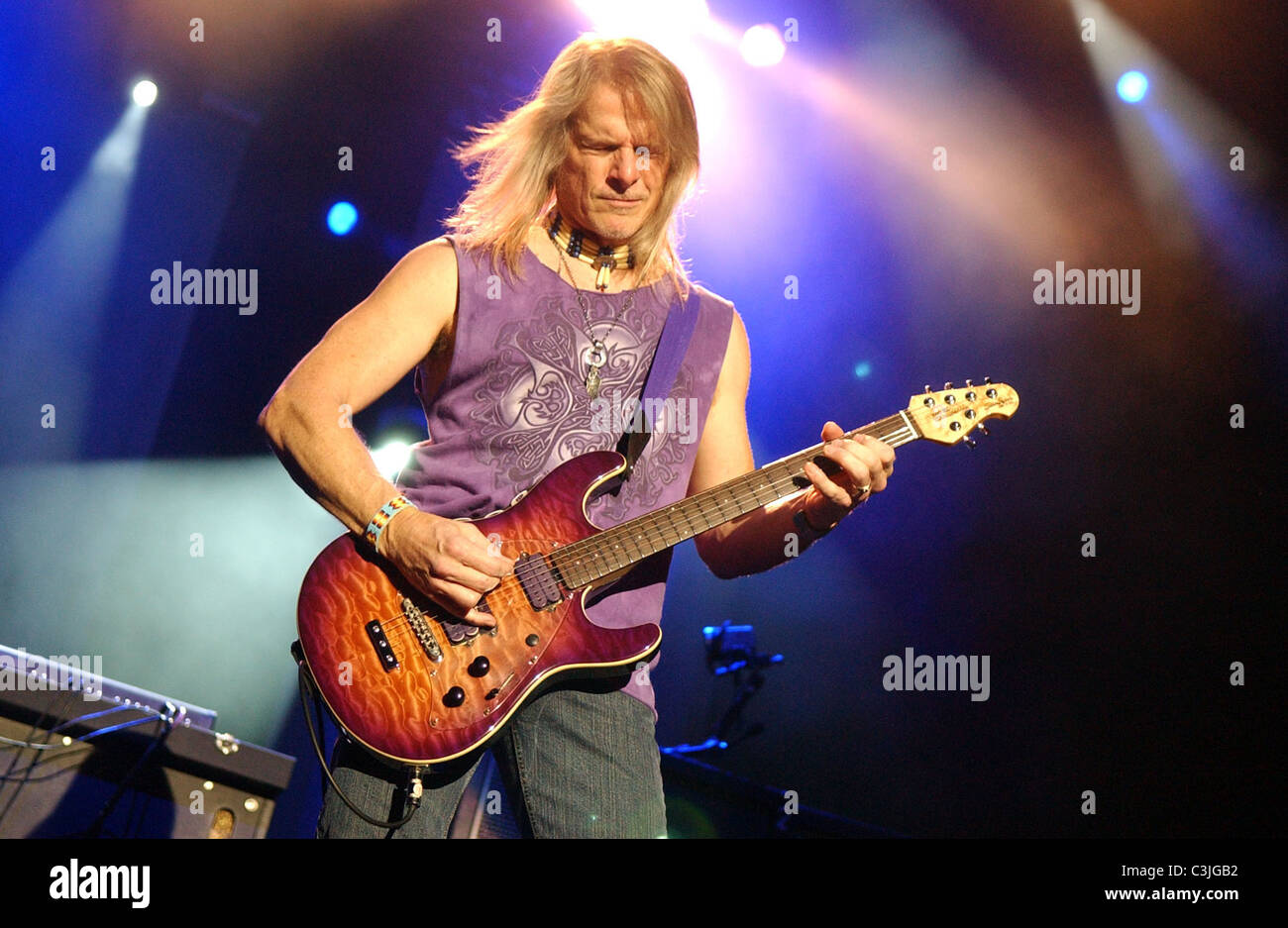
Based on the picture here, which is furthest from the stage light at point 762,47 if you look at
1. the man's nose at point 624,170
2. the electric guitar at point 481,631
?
the electric guitar at point 481,631

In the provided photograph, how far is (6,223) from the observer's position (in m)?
6.00

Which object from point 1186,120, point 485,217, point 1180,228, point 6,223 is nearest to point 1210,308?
point 1180,228

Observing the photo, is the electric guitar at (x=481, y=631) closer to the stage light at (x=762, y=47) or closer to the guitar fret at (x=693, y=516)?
the guitar fret at (x=693, y=516)

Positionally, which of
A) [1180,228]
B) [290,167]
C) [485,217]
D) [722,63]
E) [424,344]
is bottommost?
[424,344]

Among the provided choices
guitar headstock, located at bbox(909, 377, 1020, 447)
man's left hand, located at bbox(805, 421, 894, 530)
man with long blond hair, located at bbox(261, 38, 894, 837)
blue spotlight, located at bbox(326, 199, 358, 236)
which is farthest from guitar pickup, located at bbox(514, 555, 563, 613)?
blue spotlight, located at bbox(326, 199, 358, 236)

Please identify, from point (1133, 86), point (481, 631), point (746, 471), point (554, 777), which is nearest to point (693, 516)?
point (746, 471)

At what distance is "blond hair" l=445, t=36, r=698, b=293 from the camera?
9.78 ft

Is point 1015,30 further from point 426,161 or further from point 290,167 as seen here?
point 290,167

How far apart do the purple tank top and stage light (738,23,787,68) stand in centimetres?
423

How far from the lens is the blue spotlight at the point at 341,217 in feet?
20.9

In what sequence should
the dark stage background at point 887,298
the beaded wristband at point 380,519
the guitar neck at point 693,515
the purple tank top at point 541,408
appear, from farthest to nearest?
the dark stage background at point 887,298 → the purple tank top at point 541,408 → the guitar neck at point 693,515 → the beaded wristband at point 380,519

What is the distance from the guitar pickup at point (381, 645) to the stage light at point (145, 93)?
5.19 meters

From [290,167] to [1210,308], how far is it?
566cm
